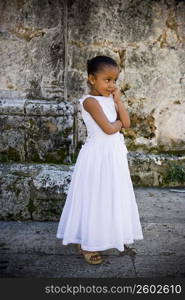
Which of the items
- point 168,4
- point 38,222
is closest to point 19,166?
point 38,222

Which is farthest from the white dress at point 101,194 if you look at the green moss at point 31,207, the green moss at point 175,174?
the green moss at point 175,174

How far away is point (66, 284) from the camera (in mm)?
1911

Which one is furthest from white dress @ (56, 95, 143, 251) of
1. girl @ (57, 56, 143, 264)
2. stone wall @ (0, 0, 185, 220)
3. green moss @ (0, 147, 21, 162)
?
green moss @ (0, 147, 21, 162)

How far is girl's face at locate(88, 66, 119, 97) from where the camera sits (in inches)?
84.0

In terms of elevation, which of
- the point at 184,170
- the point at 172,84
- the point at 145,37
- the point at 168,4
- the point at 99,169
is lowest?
the point at 184,170

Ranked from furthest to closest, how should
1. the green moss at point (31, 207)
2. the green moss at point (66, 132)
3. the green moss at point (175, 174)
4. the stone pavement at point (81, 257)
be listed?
1. the green moss at point (175, 174)
2. the green moss at point (66, 132)
3. the green moss at point (31, 207)
4. the stone pavement at point (81, 257)

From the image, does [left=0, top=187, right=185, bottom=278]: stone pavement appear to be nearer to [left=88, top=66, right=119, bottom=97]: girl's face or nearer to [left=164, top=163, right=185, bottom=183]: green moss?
[left=164, top=163, right=185, bottom=183]: green moss

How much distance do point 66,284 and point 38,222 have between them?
103 centimetres

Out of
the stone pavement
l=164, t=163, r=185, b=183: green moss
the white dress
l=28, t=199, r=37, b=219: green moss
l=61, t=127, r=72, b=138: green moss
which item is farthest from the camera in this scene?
l=164, t=163, r=185, b=183: green moss

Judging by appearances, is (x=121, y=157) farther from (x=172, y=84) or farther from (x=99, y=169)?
(x=172, y=84)

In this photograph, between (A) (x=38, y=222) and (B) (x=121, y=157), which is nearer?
(B) (x=121, y=157)

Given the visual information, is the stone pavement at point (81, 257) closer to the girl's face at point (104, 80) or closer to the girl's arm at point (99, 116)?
the girl's arm at point (99, 116)

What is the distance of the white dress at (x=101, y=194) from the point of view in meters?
2.20

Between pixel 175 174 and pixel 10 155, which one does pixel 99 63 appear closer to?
pixel 10 155
